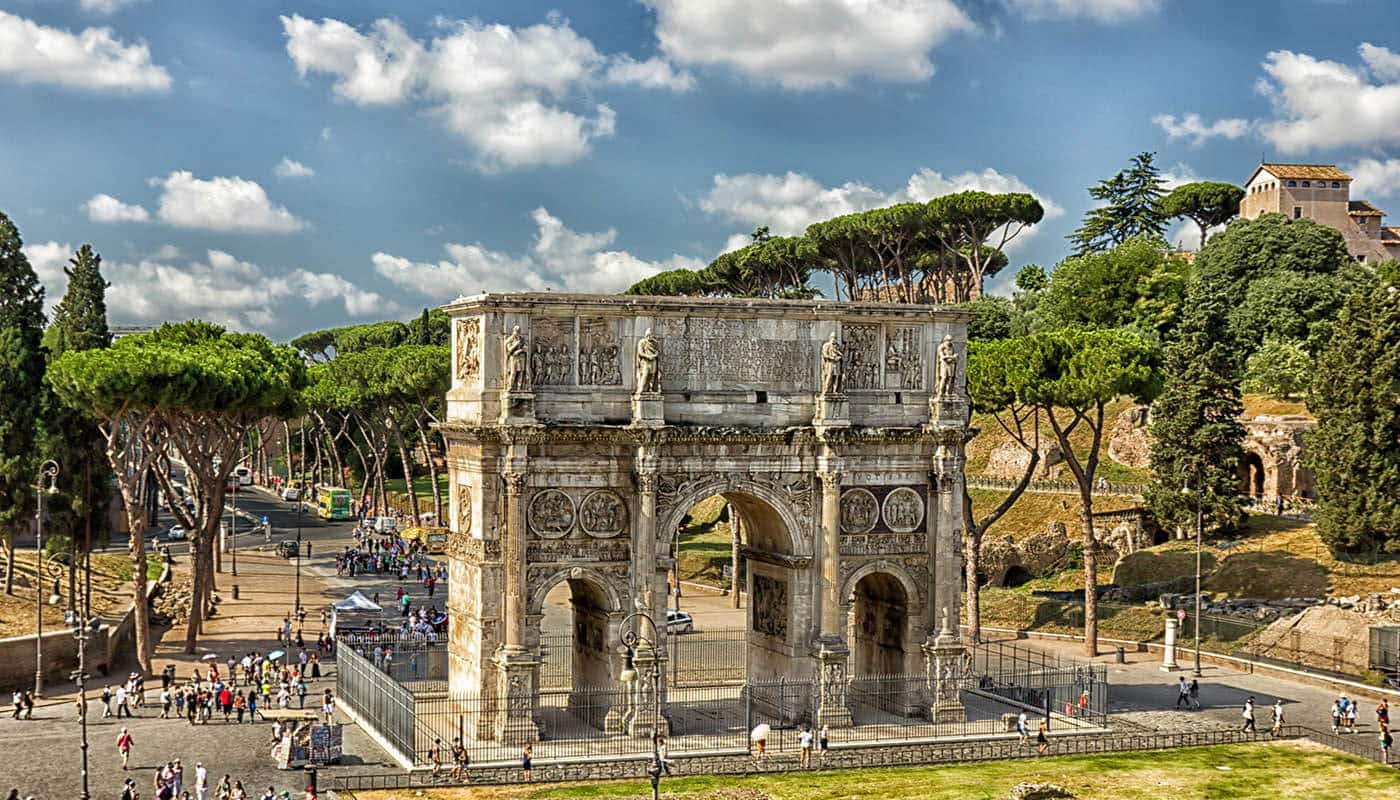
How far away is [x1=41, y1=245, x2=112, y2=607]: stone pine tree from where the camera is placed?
64875mm

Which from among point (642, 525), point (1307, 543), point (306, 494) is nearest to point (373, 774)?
point (642, 525)

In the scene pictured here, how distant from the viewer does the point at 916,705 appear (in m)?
44.4

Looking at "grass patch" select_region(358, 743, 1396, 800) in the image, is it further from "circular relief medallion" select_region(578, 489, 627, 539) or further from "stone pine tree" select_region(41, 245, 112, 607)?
"stone pine tree" select_region(41, 245, 112, 607)

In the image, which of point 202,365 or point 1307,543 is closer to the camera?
point 202,365

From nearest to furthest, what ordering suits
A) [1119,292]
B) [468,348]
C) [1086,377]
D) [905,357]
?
1. [468,348]
2. [905,357]
3. [1086,377]
4. [1119,292]

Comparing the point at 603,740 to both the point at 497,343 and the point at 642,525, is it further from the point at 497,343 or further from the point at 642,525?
the point at 497,343

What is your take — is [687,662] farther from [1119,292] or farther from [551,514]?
[1119,292]

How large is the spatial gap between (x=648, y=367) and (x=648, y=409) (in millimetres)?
1242

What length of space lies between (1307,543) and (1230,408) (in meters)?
8.02

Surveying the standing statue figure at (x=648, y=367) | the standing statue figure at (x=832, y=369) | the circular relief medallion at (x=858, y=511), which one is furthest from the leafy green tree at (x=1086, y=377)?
the standing statue figure at (x=648, y=367)

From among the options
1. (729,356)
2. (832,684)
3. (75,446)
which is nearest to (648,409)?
(729,356)

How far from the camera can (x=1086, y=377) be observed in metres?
57.0

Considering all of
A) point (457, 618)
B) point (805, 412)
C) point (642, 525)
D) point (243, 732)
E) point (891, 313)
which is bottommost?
point (243, 732)

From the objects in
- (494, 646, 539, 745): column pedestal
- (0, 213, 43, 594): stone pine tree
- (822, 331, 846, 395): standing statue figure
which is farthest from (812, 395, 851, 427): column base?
(0, 213, 43, 594): stone pine tree
